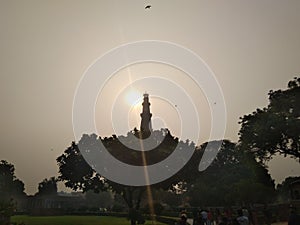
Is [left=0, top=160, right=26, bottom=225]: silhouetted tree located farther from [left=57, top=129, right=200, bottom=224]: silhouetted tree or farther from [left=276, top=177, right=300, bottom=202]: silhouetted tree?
[left=276, top=177, right=300, bottom=202]: silhouetted tree

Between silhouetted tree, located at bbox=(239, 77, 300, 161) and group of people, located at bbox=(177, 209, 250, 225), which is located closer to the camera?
group of people, located at bbox=(177, 209, 250, 225)

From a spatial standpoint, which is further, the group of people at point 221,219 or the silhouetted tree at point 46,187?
the silhouetted tree at point 46,187

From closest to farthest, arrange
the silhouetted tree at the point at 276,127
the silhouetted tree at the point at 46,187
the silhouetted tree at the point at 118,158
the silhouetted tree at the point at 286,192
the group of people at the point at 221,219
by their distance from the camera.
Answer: the group of people at the point at 221,219 → the silhouetted tree at the point at 276,127 → the silhouetted tree at the point at 118,158 → the silhouetted tree at the point at 286,192 → the silhouetted tree at the point at 46,187

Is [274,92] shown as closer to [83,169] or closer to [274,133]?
[274,133]

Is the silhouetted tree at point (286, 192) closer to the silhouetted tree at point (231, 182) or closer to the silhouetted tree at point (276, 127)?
the silhouetted tree at point (231, 182)

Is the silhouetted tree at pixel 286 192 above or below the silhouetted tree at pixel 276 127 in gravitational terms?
below

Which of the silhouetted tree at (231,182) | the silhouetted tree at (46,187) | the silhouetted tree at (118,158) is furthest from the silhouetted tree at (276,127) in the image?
the silhouetted tree at (46,187)

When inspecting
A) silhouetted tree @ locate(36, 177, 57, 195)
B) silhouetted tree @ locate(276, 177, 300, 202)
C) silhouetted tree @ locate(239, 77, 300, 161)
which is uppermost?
silhouetted tree @ locate(36, 177, 57, 195)

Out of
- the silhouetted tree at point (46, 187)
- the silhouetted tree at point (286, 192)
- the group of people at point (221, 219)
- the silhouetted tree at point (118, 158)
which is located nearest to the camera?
the group of people at point (221, 219)

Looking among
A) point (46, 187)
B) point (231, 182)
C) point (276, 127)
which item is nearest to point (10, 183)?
point (46, 187)

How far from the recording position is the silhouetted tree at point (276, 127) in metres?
34.2

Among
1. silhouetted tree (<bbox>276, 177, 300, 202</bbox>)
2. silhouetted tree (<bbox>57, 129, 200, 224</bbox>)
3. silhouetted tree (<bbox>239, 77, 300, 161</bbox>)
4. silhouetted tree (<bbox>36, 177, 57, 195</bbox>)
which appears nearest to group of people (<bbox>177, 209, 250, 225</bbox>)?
silhouetted tree (<bbox>239, 77, 300, 161</bbox>)

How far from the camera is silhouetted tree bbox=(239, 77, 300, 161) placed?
34.2 metres

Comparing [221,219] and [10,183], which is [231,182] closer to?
[221,219]
